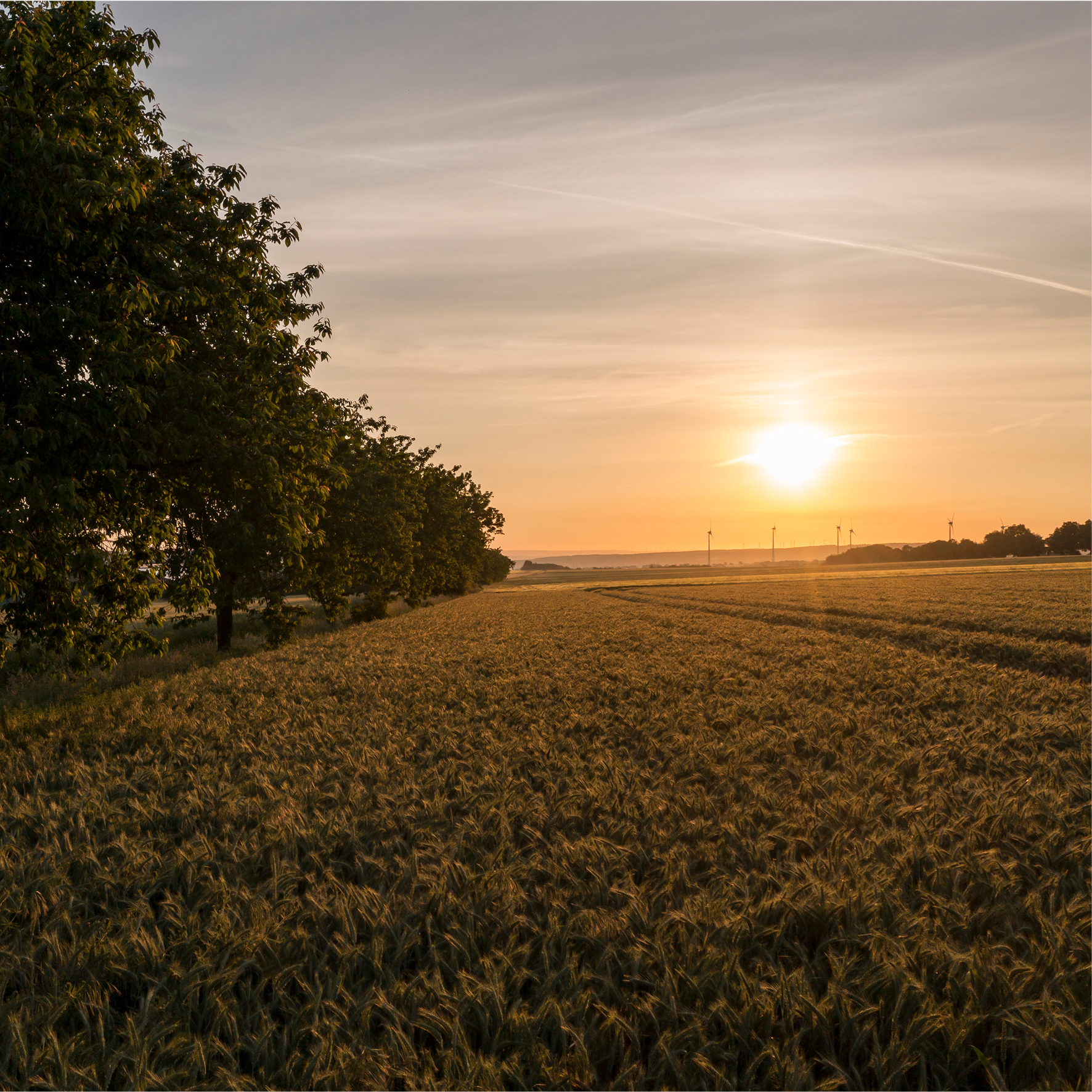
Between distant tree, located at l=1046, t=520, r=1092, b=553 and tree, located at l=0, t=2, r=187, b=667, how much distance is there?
186883 millimetres

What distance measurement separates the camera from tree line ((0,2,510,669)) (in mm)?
10633

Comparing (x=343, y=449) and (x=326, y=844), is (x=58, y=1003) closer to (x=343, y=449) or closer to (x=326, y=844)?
(x=326, y=844)

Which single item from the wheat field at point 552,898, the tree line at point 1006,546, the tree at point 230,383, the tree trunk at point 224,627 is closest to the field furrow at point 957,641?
the wheat field at point 552,898

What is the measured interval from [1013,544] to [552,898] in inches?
7936

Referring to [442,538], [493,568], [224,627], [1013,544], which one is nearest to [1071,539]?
[1013,544]

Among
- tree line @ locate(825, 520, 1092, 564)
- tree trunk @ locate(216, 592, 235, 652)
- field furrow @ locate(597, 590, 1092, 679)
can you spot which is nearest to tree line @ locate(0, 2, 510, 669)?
tree trunk @ locate(216, 592, 235, 652)

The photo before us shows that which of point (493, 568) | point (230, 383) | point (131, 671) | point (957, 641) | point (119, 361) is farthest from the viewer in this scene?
point (493, 568)

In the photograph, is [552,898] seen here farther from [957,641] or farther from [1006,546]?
[1006,546]

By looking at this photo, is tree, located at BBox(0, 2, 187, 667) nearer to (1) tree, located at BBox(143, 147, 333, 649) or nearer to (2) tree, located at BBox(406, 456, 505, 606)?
(1) tree, located at BBox(143, 147, 333, 649)

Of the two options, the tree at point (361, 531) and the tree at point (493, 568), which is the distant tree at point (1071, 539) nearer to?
the tree at point (493, 568)

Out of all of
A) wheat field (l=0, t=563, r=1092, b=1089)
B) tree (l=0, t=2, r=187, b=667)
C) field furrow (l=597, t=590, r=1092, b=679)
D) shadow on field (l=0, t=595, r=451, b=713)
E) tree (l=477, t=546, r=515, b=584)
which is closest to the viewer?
wheat field (l=0, t=563, r=1092, b=1089)

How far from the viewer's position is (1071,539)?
6393 inches

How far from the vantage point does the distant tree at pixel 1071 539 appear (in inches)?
6211

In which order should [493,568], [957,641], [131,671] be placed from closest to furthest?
[131,671] → [957,641] → [493,568]
